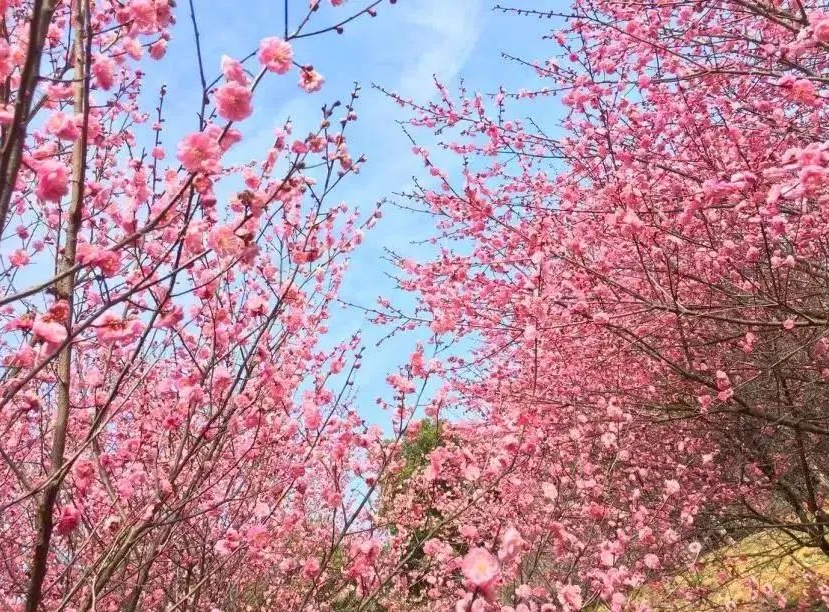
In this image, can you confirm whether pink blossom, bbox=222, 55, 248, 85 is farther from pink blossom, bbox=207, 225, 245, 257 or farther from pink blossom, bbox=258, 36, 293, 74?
pink blossom, bbox=207, 225, 245, 257

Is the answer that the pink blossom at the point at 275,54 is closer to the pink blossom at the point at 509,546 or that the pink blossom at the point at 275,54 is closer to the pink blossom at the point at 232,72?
the pink blossom at the point at 232,72

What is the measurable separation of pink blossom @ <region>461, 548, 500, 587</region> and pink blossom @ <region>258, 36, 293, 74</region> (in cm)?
173

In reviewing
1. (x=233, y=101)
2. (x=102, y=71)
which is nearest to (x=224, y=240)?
(x=233, y=101)

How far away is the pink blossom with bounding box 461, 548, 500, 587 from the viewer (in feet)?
6.59

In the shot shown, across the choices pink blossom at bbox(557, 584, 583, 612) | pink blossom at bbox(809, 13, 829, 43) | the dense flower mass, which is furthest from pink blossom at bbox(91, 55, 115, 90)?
pink blossom at bbox(557, 584, 583, 612)

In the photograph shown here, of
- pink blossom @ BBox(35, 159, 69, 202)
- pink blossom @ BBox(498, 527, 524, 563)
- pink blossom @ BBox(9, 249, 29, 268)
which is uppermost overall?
pink blossom @ BBox(9, 249, 29, 268)

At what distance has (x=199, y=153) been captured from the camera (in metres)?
2.06

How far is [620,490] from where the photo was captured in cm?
663

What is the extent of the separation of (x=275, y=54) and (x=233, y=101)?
0.94 ft

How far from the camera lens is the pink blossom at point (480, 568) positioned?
79.1 inches

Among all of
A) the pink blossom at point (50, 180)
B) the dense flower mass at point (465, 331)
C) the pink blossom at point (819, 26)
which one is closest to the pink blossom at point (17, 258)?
the dense flower mass at point (465, 331)

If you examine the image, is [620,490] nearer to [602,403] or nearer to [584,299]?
Answer: [602,403]

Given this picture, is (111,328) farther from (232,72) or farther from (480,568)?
(480,568)

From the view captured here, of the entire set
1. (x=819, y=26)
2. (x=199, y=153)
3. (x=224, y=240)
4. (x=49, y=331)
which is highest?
(x=819, y=26)
